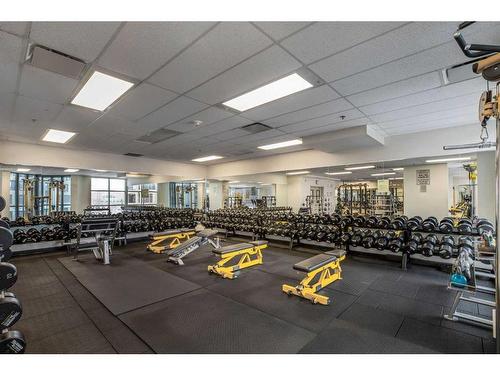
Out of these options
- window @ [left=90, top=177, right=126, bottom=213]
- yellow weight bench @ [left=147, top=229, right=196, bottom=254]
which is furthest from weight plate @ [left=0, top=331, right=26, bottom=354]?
window @ [left=90, top=177, right=126, bottom=213]

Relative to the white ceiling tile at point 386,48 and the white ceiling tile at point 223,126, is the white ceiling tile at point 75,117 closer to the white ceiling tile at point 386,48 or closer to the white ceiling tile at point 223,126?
the white ceiling tile at point 223,126

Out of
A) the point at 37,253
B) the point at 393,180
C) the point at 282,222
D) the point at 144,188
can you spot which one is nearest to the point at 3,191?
the point at 37,253

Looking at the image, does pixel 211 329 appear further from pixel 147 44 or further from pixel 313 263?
pixel 147 44

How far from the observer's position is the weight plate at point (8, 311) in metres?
1.51

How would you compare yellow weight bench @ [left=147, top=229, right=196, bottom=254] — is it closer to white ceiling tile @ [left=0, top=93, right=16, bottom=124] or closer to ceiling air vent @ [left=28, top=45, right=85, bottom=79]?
white ceiling tile @ [left=0, top=93, right=16, bottom=124]

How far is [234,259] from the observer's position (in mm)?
4492

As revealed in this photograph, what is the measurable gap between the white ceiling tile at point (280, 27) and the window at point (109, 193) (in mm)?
6667

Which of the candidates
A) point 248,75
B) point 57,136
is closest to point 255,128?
point 248,75

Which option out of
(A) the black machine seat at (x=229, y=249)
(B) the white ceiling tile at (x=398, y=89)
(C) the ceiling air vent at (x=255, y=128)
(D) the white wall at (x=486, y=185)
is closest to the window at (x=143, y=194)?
(A) the black machine seat at (x=229, y=249)

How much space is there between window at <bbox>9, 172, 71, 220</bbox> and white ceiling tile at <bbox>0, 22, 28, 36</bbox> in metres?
4.98

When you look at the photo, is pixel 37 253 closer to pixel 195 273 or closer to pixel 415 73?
pixel 195 273

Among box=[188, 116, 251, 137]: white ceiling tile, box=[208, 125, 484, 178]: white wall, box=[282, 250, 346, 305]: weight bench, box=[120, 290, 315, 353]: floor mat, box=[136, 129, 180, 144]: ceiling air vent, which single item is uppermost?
box=[188, 116, 251, 137]: white ceiling tile

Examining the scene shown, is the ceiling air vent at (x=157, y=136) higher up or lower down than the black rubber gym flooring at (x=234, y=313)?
higher up

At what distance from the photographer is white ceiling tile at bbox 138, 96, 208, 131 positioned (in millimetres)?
2977
